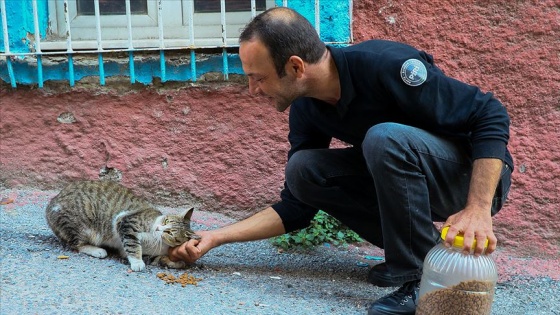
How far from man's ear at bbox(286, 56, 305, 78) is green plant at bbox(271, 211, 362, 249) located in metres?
1.28

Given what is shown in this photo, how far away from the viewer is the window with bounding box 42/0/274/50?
13.6ft

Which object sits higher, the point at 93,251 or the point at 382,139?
the point at 382,139

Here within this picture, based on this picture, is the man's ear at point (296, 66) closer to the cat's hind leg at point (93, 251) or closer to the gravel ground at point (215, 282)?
the gravel ground at point (215, 282)

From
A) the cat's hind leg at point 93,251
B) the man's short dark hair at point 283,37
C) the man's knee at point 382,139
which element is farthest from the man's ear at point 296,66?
the cat's hind leg at point 93,251

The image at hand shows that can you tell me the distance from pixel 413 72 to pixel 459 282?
0.88m

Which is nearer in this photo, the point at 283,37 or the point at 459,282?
the point at 459,282

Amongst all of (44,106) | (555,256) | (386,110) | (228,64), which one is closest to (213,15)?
(228,64)

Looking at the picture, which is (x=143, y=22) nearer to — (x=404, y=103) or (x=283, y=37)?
(x=283, y=37)

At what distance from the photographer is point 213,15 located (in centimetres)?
422

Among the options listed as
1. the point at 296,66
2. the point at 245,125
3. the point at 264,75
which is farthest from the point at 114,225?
the point at 296,66

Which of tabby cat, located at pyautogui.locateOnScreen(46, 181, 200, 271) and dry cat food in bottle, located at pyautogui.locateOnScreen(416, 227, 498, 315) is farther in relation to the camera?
tabby cat, located at pyautogui.locateOnScreen(46, 181, 200, 271)

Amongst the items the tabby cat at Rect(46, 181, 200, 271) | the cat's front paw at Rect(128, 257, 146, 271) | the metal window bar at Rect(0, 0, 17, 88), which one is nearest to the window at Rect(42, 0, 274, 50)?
the metal window bar at Rect(0, 0, 17, 88)

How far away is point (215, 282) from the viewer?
3.20 m

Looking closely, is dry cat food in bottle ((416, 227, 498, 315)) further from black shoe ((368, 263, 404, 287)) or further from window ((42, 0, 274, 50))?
window ((42, 0, 274, 50))
